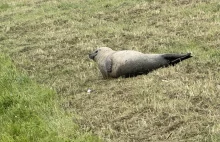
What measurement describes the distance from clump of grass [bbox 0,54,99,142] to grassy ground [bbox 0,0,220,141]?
0.21 m

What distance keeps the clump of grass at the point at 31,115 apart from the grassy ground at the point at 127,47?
209mm

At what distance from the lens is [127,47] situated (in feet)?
32.9

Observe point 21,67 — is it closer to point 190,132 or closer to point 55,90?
point 55,90

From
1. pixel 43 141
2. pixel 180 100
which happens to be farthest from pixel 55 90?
pixel 180 100

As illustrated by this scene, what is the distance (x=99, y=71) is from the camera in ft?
28.6

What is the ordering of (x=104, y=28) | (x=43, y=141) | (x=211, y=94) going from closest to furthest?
(x=43, y=141), (x=211, y=94), (x=104, y=28)

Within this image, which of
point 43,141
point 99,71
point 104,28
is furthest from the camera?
point 104,28

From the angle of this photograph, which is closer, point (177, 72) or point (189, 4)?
point (177, 72)

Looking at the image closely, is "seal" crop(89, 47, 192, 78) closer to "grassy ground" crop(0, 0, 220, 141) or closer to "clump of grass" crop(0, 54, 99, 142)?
"grassy ground" crop(0, 0, 220, 141)

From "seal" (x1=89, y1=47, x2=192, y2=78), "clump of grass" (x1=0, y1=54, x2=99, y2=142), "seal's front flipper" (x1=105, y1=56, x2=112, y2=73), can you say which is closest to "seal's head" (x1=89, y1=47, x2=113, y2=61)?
"seal's front flipper" (x1=105, y1=56, x2=112, y2=73)

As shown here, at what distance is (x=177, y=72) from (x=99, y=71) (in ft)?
5.92

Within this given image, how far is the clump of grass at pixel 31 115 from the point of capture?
601 cm

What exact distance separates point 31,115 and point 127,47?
3.77 metres

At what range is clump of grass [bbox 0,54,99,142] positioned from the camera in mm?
6012
